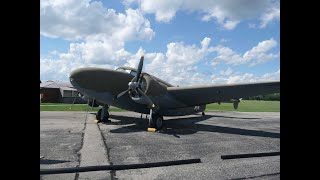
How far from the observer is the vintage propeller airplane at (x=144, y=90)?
16719mm

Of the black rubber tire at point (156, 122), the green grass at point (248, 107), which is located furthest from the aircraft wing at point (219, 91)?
the green grass at point (248, 107)

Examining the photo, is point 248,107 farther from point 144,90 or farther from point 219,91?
point 144,90

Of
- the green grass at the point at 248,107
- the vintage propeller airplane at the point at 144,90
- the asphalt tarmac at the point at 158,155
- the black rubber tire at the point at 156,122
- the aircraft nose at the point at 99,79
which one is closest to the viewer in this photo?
the asphalt tarmac at the point at 158,155

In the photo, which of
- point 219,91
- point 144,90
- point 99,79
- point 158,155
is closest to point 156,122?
point 144,90

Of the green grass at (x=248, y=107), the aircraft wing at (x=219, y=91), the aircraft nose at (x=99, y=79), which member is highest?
the aircraft nose at (x=99, y=79)

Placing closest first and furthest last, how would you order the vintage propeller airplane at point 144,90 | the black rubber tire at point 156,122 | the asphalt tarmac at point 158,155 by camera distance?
the asphalt tarmac at point 158,155 < the vintage propeller airplane at point 144,90 < the black rubber tire at point 156,122

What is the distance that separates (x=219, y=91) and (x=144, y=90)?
462 centimetres

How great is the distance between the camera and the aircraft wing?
1712 cm

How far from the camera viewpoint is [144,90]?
17.2 meters

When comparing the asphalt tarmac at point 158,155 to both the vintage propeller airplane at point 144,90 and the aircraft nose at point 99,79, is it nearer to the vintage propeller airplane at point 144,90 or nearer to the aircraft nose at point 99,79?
the vintage propeller airplane at point 144,90
